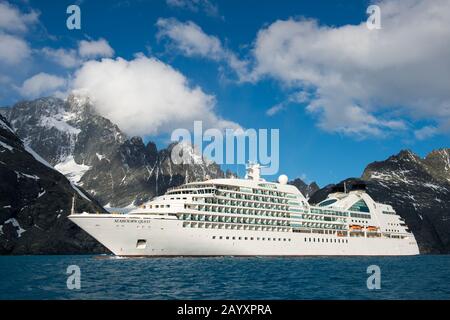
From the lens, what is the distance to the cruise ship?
74125 mm

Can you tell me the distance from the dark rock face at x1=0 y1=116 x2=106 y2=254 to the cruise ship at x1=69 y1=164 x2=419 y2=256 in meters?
102

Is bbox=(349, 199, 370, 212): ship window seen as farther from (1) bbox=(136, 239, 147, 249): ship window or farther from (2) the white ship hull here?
(1) bbox=(136, 239, 147, 249): ship window

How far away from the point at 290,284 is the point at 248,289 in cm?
578

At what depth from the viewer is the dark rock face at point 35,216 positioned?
16850cm

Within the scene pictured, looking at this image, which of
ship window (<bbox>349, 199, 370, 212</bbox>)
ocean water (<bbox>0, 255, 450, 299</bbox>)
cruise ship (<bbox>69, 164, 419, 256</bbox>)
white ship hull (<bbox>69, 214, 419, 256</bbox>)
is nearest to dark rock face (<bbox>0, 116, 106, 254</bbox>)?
cruise ship (<bbox>69, 164, 419, 256</bbox>)

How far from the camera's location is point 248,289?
37.3 meters

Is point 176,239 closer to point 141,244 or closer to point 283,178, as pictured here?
point 141,244

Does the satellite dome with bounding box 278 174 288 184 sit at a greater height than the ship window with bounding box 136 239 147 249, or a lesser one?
greater

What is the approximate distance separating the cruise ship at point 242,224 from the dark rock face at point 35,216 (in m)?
102

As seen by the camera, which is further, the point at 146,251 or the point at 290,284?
the point at 146,251

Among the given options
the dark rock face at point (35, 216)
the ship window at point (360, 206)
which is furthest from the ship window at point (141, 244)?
the dark rock face at point (35, 216)
